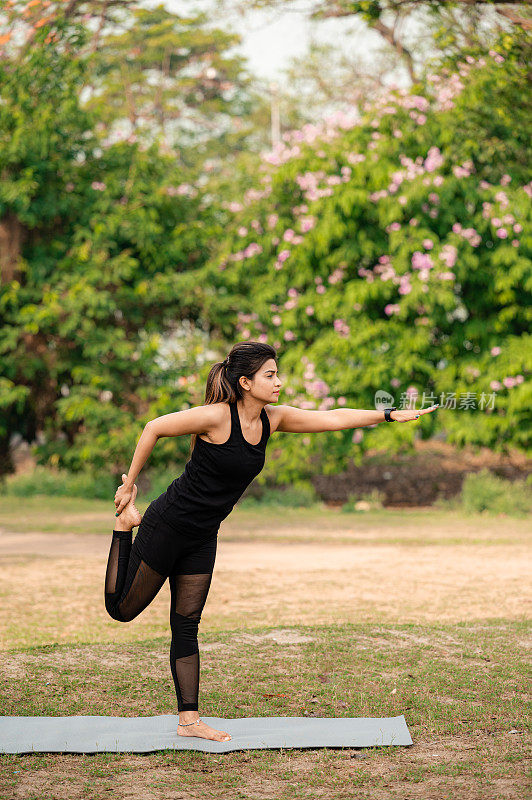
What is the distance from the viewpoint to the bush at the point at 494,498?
643 inches

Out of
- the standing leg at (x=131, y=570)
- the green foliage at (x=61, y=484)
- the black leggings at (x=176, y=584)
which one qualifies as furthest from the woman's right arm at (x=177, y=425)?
the green foliage at (x=61, y=484)

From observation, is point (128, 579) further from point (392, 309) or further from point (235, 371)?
point (392, 309)

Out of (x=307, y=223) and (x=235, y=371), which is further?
(x=307, y=223)

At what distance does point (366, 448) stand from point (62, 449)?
5.33 meters

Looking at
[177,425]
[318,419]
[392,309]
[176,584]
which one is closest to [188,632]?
[176,584]

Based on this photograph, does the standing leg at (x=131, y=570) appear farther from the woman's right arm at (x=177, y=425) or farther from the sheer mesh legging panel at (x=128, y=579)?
the woman's right arm at (x=177, y=425)

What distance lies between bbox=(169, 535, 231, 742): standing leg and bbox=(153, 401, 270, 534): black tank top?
0.19 m

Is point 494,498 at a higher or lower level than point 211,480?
lower

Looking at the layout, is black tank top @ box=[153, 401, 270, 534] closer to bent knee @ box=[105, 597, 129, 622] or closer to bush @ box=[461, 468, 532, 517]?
bent knee @ box=[105, 597, 129, 622]

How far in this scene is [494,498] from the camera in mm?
16547

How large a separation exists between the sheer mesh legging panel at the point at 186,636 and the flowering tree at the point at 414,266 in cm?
1026

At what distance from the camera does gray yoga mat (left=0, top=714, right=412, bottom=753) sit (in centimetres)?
496

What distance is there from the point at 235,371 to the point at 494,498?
12.2 m

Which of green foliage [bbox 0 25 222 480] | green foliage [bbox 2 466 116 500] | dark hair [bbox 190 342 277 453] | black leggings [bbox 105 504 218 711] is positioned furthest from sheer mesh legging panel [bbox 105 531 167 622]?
green foliage [bbox 2 466 116 500]
